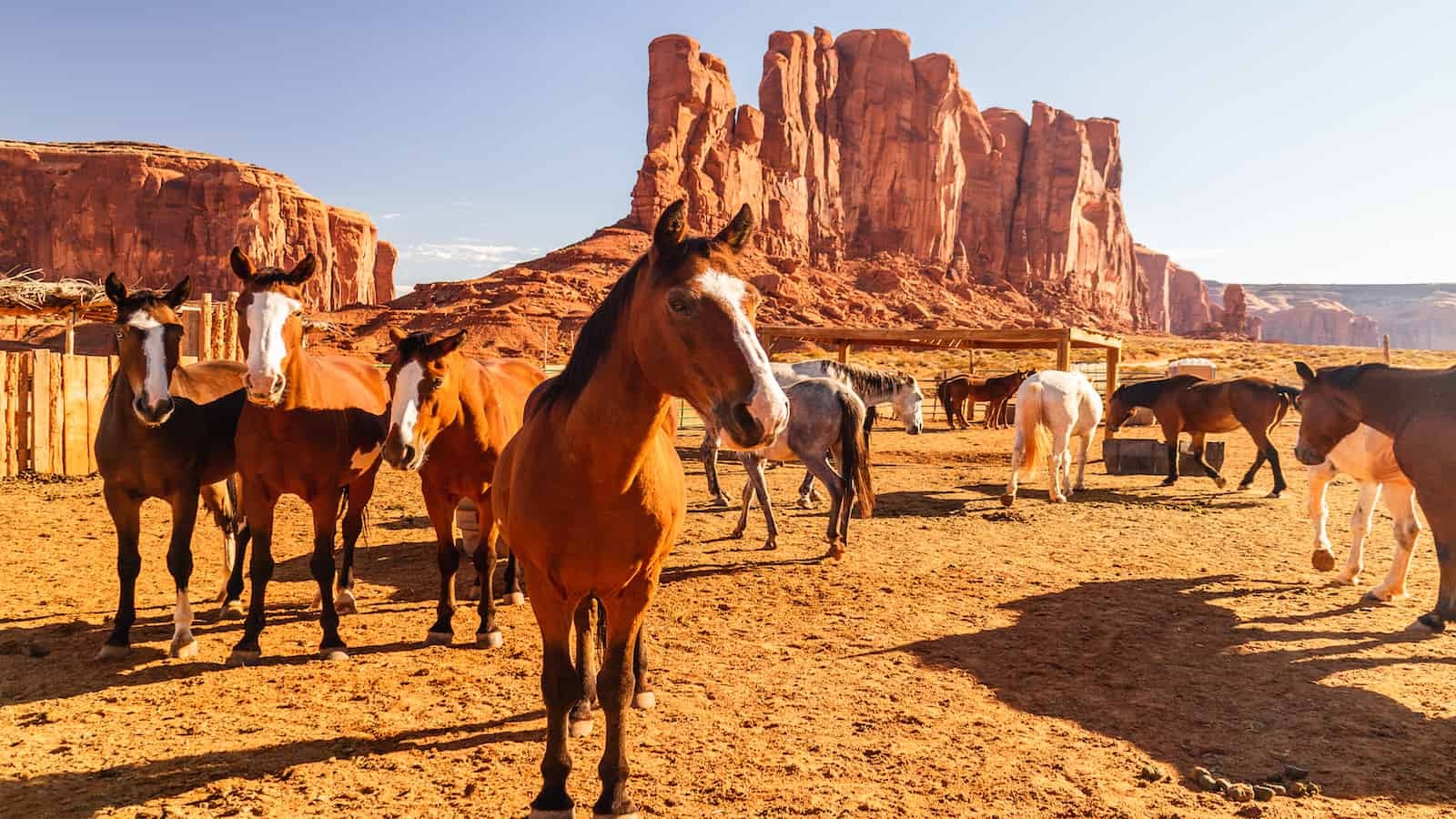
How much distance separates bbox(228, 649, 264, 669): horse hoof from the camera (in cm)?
501

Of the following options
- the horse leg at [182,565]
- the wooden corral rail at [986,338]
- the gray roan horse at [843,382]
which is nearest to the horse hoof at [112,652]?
the horse leg at [182,565]

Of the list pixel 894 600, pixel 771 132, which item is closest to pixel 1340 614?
pixel 894 600

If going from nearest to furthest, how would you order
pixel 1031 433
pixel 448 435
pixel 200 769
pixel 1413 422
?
pixel 200 769
pixel 448 435
pixel 1413 422
pixel 1031 433

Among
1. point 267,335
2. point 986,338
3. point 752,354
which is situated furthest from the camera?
point 986,338

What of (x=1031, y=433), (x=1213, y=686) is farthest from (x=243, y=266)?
(x=1031, y=433)

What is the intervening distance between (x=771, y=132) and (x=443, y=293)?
4323 centimetres

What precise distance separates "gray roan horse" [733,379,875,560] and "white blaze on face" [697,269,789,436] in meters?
6.34

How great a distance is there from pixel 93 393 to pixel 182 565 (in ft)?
35.9

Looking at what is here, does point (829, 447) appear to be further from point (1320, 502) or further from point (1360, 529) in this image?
point (1360, 529)

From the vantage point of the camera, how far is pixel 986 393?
2659 centimetres

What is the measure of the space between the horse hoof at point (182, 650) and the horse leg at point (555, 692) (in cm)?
334

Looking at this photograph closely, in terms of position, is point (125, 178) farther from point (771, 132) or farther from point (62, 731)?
point (62, 731)

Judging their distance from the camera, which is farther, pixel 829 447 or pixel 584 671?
pixel 829 447

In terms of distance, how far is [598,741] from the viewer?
397 centimetres
